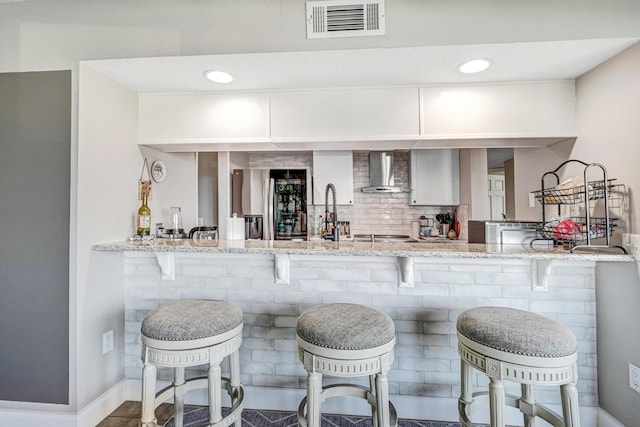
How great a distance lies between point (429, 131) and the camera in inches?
77.1

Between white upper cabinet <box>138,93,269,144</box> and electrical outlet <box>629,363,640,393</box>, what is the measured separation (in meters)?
2.40

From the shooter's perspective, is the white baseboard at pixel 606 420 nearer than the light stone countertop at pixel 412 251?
No

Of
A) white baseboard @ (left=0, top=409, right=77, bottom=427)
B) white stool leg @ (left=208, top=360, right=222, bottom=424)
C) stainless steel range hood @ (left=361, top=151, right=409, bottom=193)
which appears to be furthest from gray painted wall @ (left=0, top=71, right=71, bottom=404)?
stainless steel range hood @ (left=361, top=151, right=409, bottom=193)

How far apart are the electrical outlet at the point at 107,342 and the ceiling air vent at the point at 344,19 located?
2133 millimetres

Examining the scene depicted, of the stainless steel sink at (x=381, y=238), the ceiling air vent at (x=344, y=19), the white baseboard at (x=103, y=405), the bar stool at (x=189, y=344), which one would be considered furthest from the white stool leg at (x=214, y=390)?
the stainless steel sink at (x=381, y=238)

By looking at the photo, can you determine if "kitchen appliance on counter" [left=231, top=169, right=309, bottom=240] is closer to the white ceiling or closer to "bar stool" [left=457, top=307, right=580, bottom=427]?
the white ceiling

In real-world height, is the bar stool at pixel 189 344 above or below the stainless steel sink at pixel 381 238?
below

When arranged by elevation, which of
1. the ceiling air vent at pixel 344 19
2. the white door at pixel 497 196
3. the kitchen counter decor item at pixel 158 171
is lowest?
the white door at pixel 497 196

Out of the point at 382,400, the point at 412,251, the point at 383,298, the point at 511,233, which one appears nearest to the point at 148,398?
the point at 382,400

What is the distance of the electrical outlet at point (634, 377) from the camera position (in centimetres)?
144

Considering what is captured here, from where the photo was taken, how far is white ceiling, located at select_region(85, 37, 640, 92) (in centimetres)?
156

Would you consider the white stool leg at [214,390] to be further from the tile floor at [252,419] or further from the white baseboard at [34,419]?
the white baseboard at [34,419]

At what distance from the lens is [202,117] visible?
209 centimetres

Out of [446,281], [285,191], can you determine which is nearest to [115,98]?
[285,191]
